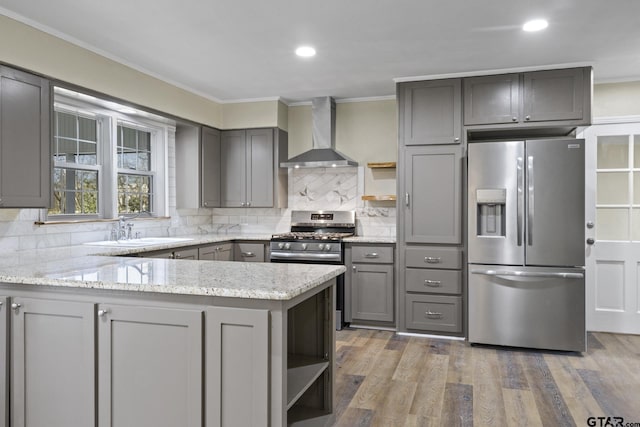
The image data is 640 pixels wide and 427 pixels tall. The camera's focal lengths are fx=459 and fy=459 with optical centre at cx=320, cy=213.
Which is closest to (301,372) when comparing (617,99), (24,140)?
(24,140)

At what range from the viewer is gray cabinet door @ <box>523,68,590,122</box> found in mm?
3916

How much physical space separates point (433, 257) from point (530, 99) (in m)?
1.63

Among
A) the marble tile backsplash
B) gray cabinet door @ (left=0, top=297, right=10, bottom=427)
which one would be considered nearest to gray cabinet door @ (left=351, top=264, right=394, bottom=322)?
the marble tile backsplash

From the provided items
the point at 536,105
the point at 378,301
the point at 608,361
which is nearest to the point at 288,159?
the point at 378,301

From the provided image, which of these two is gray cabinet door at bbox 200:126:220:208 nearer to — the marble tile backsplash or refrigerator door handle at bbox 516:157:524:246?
the marble tile backsplash

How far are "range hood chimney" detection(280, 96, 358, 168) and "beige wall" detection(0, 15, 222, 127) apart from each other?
1186mm

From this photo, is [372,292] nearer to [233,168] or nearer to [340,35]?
[233,168]

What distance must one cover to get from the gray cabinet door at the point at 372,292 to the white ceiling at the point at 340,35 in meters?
1.86

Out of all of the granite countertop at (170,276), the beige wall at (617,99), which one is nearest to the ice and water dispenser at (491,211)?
the beige wall at (617,99)

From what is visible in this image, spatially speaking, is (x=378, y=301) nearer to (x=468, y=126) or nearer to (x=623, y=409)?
(x=468, y=126)

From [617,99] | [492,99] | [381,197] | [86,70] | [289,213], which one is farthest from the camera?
[289,213]

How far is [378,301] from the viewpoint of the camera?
4512mm

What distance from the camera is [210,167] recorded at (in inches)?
204

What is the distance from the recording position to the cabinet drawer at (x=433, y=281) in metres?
4.21
